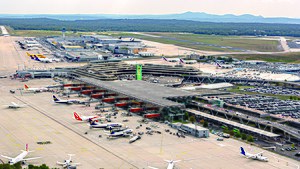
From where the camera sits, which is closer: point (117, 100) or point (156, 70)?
point (117, 100)

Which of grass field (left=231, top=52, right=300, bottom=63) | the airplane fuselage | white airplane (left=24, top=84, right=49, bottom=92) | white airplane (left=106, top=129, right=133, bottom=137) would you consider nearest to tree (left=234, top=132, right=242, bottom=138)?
white airplane (left=106, top=129, right=133, bottom=137)

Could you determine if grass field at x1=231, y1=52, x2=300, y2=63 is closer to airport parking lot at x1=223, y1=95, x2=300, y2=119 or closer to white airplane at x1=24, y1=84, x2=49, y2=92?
airport parking lot at x1=223, y1=95, x2=300, y2=119

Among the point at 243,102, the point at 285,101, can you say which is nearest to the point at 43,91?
the point at 243,102

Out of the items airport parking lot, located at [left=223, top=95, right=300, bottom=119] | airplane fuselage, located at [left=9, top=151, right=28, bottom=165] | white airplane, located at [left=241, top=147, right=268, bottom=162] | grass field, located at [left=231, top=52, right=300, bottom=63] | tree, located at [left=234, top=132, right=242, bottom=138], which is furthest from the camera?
grass field, located at [left=231, top=52, right=300, bottom=63]

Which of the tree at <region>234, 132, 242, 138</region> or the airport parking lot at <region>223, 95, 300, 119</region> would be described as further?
the airport parking lot at <region>223, 95, 300, 119</region>

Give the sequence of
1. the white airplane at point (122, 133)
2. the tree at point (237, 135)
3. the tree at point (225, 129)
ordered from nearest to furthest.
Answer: the white airplane at point (122, 133) < the tree at point (237, 135) < the tree at point (225, 129)

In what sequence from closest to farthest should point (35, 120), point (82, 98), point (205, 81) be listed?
point (35, 120) < point (82, 98) < point (205, 81)

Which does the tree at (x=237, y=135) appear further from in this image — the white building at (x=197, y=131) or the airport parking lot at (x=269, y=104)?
the airport parking lot at (x=269, y=104)

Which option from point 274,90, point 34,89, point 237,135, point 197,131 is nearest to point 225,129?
point 237,135

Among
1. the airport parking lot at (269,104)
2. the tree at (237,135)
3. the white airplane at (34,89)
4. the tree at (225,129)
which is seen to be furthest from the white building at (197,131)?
the white airplane at (34,89)

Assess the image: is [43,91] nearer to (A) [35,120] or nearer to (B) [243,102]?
(A) [35,120]

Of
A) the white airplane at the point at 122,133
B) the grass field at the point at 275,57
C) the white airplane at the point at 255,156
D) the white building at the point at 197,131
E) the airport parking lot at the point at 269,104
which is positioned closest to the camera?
the white airplane at the point at 255,156
